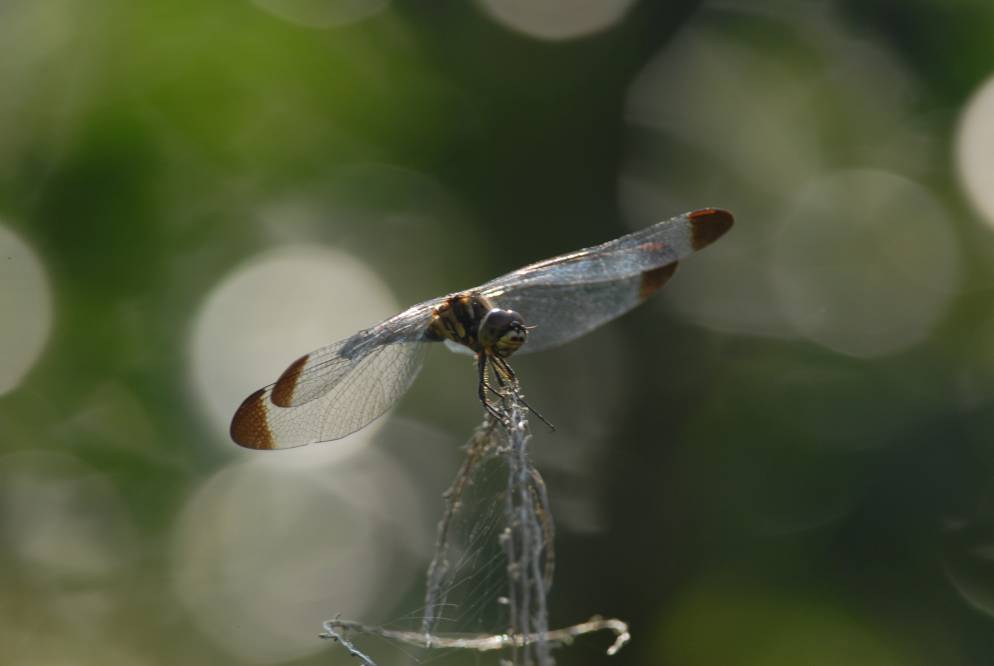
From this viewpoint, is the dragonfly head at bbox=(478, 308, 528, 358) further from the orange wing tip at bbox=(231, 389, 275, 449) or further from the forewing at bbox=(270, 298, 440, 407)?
the orange wing tip at bbox=(231, 389, 275, 449)

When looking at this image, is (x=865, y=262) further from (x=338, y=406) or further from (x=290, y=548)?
(x=338, y=406)

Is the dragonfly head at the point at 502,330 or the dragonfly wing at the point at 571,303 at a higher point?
the dragonfly wing at the point at 571,303

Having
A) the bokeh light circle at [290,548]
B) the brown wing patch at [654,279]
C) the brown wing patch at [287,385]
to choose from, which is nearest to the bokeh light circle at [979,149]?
the bokeh light circle at [290,548]

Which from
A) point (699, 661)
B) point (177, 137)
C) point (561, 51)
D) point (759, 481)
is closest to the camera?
point (699, 661)

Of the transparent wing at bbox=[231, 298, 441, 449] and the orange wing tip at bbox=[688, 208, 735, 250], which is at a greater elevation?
the orange wing tip at bbox=[688, 208, 735, 250]

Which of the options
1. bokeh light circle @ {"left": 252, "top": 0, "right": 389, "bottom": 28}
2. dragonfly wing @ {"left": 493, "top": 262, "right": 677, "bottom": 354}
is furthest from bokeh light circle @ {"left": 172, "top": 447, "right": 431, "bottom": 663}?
dragonfly wing @ {"left": 493, "top": 262, "right": 677, "bottom": 354}

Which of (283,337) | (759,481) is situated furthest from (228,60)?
(759,481)

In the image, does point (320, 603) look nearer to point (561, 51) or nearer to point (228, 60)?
point (228, 60)

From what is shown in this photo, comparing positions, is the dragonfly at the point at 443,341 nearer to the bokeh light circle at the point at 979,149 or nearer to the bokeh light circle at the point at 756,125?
the bokeh light circle at the point at 756,125
